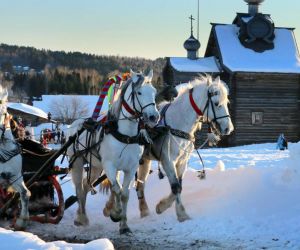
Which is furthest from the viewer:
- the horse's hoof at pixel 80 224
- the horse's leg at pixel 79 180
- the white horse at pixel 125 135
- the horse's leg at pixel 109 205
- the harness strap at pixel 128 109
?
the horse's leg at pixel 109 205

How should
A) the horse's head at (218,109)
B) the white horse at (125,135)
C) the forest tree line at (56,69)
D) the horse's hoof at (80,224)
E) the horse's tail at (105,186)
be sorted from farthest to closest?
the forest tree line at (56,69)
the horse's tail at (105,186)
the horse's hoof at (80,224)
the horse's head at (218,109)
the white horse at (125,135)

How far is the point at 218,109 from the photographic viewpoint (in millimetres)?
8492

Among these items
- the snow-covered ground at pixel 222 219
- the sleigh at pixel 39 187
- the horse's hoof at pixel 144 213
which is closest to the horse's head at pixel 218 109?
the snow-covered ground at pixel 222 219

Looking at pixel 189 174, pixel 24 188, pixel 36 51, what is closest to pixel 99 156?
pixel 24 188

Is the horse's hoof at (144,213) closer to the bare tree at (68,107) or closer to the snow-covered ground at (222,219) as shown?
the snow-covered ground at (222,219)

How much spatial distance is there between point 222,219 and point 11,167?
313 cm

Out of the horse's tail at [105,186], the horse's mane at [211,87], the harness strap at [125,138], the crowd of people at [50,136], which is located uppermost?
the horse's mane at [211,87]

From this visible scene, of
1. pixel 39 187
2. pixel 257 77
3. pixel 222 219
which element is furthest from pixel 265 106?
pixel 222 219

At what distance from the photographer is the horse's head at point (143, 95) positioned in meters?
7.45

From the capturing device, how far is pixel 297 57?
1241 inches

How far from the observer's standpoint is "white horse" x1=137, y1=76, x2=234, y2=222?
8.48 metres

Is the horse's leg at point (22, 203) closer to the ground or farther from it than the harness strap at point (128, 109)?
closer to the ground

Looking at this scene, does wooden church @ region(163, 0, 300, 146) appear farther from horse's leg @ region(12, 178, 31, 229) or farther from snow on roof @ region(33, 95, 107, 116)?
snow on roof @ region(33, 95, 107, 116)

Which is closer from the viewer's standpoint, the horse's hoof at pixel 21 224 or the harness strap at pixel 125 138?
the harness strap at pixel 125 138
